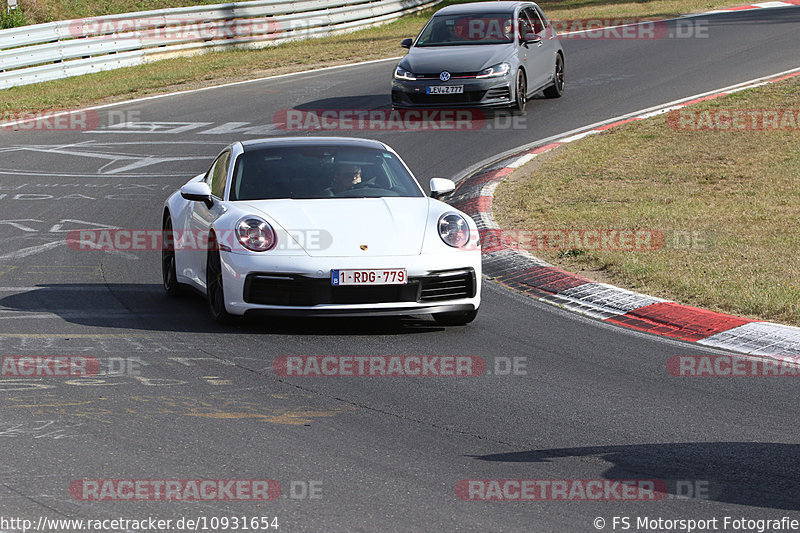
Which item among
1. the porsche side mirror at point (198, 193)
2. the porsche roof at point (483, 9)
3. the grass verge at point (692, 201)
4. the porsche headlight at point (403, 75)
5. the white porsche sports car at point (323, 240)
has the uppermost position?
the porsche roof at point (483, 9)

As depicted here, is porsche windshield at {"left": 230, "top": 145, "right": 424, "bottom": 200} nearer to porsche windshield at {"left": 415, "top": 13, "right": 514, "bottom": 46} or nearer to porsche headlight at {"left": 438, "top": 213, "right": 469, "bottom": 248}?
porsche headlight at {"left": 438, "top": 213, "right": 469, "bottom": 248}

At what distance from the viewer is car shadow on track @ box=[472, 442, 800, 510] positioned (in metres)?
5.19

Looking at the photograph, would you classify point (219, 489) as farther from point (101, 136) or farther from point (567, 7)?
point (567, 7)

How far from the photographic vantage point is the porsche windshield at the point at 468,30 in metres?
19.0

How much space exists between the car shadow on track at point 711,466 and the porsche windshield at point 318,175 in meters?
3.79

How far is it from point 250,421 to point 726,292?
14.6ft

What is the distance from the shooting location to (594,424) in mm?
6262

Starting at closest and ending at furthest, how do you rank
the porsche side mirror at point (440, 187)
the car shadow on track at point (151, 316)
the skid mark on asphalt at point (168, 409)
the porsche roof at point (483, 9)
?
1. the skid mark on asphalt at point (168, 409)
2. the car shadow on track at point (151, 316)
3. the porsche side mirror at point (440, 187)
4. the porsche roof at point (483, 9)

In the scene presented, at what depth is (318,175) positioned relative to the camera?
9211 millimetres

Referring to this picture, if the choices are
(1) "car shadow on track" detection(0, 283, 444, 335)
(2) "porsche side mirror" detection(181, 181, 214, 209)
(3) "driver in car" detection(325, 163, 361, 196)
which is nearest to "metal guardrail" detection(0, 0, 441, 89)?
(1) "car shadow on track" detection(0, 283, 444, 335)

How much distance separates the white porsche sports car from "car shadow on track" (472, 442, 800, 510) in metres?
2.57

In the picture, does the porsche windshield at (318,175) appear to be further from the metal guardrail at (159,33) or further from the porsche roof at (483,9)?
the metal guardrail at (159,33)

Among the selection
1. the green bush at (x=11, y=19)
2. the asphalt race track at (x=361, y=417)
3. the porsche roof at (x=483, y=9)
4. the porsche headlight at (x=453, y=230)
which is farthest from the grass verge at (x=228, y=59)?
the porsche headlight at (x=453, y=230)

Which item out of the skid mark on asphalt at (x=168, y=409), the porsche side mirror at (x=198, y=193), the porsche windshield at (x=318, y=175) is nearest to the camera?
the skid mark on asphalt at (x=168, y=409)
